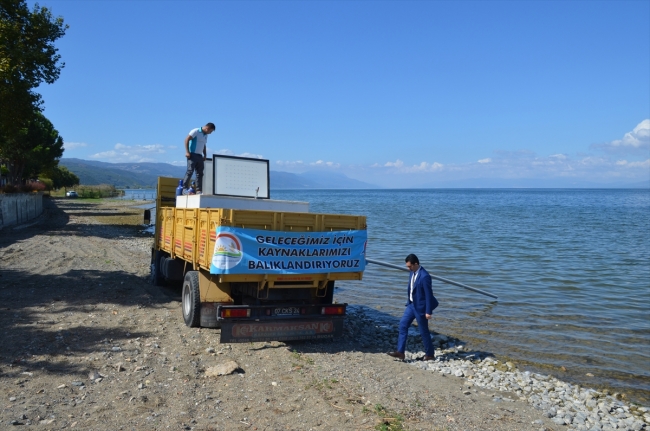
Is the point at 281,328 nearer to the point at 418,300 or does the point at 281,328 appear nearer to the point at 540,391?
the point at 418,300

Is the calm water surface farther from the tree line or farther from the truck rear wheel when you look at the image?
the tree line

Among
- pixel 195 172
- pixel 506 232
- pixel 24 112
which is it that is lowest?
pixel 506 232

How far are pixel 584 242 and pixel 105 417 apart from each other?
31.0 meters

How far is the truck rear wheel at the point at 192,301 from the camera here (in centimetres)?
876

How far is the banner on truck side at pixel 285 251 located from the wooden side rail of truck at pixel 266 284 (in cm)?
2

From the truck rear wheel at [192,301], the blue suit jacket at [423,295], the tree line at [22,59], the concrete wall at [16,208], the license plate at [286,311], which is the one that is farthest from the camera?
the concrete wall at [16,208]

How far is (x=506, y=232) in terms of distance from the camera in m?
37.7

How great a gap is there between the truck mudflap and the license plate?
7 centimetres

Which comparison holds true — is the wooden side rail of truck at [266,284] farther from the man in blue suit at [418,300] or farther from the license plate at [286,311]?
the man in blue suit at [418,300]

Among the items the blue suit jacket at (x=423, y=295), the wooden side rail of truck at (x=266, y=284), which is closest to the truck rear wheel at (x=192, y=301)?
the wooden side rail of truck at (x=266, y=284)

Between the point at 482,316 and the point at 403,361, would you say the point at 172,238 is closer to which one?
the point at 403,361

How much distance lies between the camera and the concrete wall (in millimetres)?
28523

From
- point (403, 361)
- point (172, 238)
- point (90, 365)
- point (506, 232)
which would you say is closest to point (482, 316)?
point (403, 361)

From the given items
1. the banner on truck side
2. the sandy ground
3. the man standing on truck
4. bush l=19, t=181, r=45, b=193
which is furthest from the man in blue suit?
bush l=19, t=181, r=45, b=193
